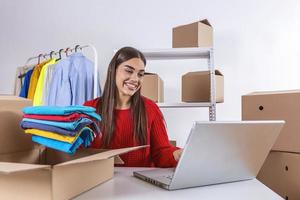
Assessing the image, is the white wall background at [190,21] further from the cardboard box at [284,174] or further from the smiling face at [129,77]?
the cardboard box at [284,174]

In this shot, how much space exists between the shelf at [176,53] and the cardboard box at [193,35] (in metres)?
0.04

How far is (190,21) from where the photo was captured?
8.47 ft

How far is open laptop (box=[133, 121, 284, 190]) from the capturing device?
2.19 feet

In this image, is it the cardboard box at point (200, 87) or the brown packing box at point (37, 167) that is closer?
the brown packing box at point (37, 167)

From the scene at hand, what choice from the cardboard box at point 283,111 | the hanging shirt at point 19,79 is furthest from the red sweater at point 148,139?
the hanging shirt at point 19,79

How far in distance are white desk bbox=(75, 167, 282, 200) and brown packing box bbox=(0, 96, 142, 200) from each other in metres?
0.04

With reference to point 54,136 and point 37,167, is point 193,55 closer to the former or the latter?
point 54,136

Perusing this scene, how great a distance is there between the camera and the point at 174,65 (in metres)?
2.55

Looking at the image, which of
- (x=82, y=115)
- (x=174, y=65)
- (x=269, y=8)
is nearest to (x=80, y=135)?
(x=82, y=115)

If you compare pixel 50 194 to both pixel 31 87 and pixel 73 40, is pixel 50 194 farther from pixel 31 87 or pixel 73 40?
pixel 73 40

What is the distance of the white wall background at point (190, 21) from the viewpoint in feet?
8.19

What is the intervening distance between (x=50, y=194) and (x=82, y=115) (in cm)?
19

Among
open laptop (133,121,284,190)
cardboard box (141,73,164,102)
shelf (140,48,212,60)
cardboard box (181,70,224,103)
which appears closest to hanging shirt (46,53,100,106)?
cardboard box (141,73,164,102)

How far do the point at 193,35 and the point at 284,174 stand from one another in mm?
1110
